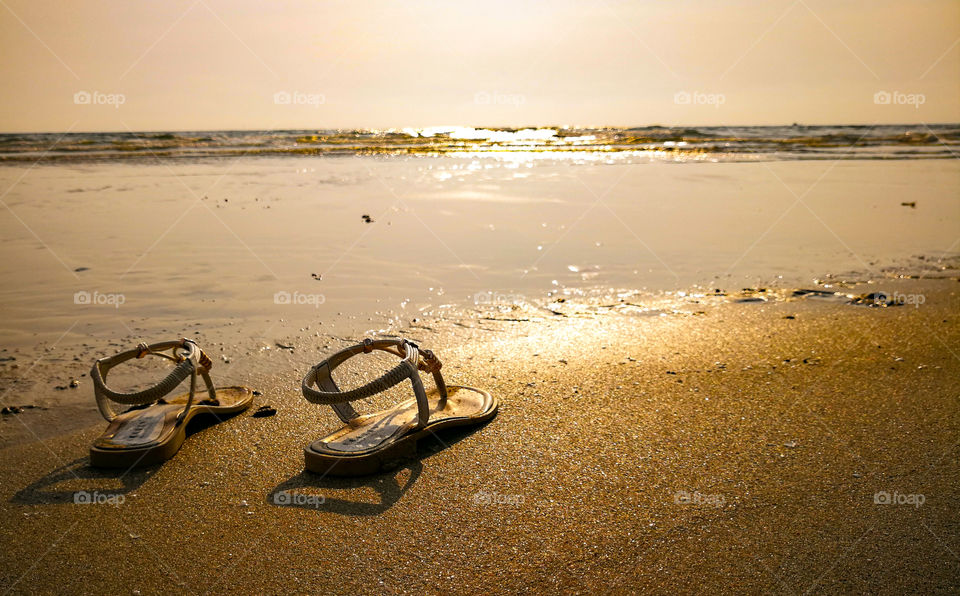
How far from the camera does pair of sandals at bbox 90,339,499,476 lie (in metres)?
2.62

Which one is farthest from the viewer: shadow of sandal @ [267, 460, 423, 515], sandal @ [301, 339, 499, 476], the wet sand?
sandal @ [301, 339, 499, 476]

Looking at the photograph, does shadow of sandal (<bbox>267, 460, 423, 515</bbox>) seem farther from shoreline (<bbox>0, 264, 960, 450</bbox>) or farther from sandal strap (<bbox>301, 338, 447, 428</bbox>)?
shoreline (<bbox>0, 264, 960, 450</bbox>)

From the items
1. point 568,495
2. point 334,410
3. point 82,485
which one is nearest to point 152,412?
point 82,485

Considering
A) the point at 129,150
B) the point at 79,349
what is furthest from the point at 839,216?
the point at 129,150

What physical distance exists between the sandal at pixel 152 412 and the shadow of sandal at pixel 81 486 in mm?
49

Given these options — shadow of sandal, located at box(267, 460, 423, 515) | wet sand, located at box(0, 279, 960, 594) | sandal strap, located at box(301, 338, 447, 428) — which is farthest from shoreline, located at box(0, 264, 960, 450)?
shadow of sandal, located at box(267, 460, 423, 515)

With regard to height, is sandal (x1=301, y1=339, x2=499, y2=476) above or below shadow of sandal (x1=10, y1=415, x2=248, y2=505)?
above

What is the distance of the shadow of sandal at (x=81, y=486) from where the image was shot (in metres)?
2.43

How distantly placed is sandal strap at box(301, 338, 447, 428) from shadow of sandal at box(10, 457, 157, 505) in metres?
0.75

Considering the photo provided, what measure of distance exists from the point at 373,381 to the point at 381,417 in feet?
1.10

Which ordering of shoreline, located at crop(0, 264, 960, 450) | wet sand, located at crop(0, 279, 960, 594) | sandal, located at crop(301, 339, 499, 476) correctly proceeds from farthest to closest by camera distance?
shoreline, located at crop(0, 264, 960, 450), sandal, located at crop(301, 339, 499, 476), wet sand, located at crop(0, 279, 960, 594)

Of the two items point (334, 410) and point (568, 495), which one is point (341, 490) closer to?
point (334, 410)

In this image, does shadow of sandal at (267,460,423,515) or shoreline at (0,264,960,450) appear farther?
shoreline at (0,264,960,450)

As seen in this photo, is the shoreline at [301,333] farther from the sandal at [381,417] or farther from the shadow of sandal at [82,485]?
the sandal at [381,417]
